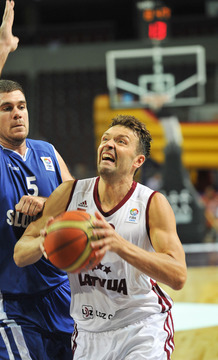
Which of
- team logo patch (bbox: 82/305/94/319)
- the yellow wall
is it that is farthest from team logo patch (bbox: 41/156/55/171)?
the yellow wall

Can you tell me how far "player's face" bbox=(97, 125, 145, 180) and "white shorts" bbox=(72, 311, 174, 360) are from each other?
81 centimetres

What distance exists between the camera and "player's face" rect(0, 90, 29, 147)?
3.27 metres

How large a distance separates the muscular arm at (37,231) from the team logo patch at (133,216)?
1.26 feet

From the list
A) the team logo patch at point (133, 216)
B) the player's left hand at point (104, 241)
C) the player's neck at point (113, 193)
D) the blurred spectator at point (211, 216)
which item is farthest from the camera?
the blurred spectator at point (211, 216)

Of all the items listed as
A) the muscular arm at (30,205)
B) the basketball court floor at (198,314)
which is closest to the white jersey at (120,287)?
the muscular arm at (30,205)

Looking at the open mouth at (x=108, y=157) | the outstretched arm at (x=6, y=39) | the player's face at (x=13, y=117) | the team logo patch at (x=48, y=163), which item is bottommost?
the team logo patch at (x=48, y=163)

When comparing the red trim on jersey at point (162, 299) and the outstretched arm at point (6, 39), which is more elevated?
the outstretched arm at point (6, 39)

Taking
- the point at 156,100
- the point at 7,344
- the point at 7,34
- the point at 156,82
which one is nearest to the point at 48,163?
the point at 7,34

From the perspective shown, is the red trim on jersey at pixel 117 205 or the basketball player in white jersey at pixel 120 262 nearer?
the basketball player in white jersey at pixel 120 262

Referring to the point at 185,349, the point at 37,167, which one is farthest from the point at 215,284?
the point at 37,167

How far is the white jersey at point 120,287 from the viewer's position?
108 inches

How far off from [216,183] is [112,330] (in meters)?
17.9

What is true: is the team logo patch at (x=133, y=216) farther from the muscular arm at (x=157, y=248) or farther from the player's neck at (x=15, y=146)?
the player's neck at (x=15, y=146)

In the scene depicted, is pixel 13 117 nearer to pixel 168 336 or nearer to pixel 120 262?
pixel 120 262
